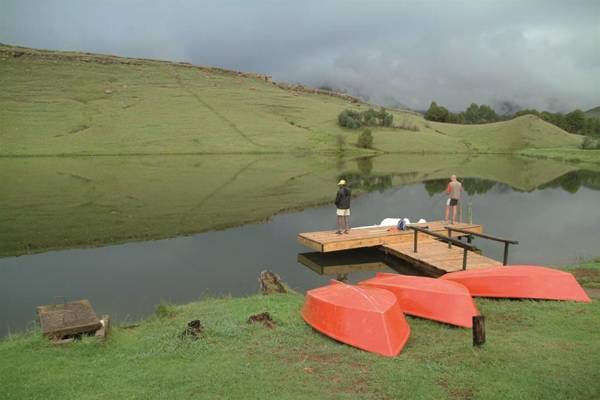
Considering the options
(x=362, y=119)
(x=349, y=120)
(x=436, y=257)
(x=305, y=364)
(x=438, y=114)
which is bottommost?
(x=436, y=257)

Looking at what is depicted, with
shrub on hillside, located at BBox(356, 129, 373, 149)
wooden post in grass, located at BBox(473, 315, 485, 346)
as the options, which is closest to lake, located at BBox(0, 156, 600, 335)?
wooden post in grass, located at BBox(473, 315, 485, 346)

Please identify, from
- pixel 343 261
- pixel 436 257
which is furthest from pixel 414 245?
pixel 343 261

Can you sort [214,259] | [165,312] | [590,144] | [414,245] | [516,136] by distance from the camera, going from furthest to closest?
[516,136]
[590,144]
[214,259]
[414,245]
[165,312]

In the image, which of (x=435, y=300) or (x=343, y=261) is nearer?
(x=435, y=300)

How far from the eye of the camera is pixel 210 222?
97.1 ft

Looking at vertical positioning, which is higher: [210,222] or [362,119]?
[362,119]

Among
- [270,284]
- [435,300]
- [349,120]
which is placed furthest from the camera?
[349,120]

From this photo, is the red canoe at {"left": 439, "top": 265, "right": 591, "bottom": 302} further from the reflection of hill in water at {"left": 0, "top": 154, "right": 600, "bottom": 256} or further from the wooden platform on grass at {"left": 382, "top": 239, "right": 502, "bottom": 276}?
the reflection of hill in water at {"left": 0, "top": 154, "right": 600, "bottom": 256}

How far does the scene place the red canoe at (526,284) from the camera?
1287cm

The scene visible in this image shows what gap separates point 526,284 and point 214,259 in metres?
12.9

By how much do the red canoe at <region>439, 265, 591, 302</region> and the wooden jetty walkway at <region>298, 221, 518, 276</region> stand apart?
3563 mm

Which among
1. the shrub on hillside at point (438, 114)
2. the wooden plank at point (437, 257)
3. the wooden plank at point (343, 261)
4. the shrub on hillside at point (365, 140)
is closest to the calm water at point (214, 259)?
the wooden plank at point (343, 261)

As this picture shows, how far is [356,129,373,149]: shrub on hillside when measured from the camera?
9912 centimetres

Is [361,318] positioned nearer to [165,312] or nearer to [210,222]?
[165,312]
